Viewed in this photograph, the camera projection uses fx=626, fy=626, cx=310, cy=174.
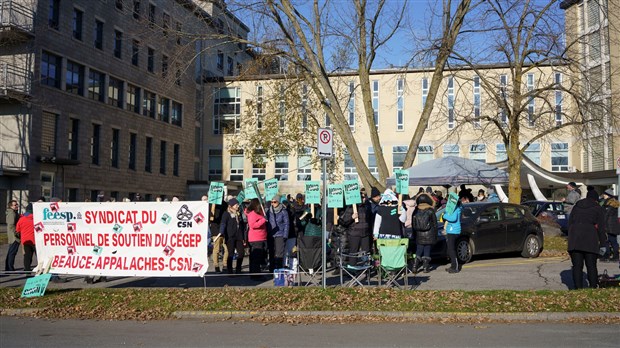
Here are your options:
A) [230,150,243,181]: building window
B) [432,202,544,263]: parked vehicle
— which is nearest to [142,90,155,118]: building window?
[230,150,243,181]: building window

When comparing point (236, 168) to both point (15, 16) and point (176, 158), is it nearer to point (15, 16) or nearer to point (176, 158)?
point (176, 158)

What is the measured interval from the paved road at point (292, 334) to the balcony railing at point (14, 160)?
26979 millimetres

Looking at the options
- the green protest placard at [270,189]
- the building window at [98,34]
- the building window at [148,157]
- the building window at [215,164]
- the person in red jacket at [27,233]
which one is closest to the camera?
the person in red jacket at [27,233]

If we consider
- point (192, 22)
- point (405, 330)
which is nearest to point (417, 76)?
point (192, 22)

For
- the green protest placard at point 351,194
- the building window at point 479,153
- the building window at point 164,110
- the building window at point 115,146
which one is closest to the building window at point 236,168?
the building window at point 164,110

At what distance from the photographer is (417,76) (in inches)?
1854

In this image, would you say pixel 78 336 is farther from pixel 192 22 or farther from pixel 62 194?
pixel 62 194

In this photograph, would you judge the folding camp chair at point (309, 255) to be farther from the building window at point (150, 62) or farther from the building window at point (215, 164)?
the building window at point (215, 164)

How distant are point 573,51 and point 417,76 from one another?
86.9 feet

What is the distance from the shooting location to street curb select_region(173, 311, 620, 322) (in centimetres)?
925

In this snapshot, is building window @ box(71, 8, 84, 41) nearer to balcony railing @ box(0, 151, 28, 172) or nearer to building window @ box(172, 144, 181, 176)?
balcony railing @ box(0, 151, 28, 172)

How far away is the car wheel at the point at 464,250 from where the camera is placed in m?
15.2

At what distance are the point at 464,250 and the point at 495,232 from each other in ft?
3.60

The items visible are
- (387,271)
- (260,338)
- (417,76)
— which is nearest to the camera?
(260,338)
